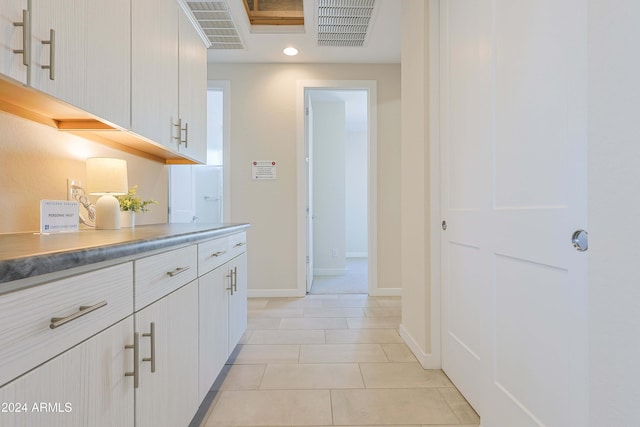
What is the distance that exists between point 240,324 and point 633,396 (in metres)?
2.01

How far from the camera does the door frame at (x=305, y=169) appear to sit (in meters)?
3.74

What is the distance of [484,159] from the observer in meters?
1.47

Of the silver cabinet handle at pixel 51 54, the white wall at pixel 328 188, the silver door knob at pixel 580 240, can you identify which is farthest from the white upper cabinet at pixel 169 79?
the white wall at pixel 328 188

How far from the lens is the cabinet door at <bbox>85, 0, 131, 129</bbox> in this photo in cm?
119

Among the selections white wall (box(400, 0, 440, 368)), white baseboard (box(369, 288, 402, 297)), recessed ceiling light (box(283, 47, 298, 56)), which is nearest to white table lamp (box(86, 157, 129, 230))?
white wall (box(400, 0, 440, 368))

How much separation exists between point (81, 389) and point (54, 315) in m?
0.20

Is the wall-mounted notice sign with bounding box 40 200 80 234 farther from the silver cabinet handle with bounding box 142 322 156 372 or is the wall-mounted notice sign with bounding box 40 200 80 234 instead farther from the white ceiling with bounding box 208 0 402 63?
the white ceiling with bounding box 208 0 402 63

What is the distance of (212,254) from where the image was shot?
1.68 metres

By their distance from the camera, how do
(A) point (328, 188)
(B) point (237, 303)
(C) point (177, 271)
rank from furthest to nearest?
(A) point (328, 188)
(B) point (237, 303)
(C) point (177, 271)

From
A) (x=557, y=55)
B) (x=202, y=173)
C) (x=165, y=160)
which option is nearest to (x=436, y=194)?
(x=557, y=55)

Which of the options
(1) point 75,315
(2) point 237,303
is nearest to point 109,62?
(1) point 75,315

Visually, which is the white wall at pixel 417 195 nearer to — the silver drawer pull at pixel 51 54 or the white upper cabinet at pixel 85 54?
the white upper cabinet at pixel 85 54

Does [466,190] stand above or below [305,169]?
below

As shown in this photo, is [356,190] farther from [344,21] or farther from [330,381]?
[330,381]
